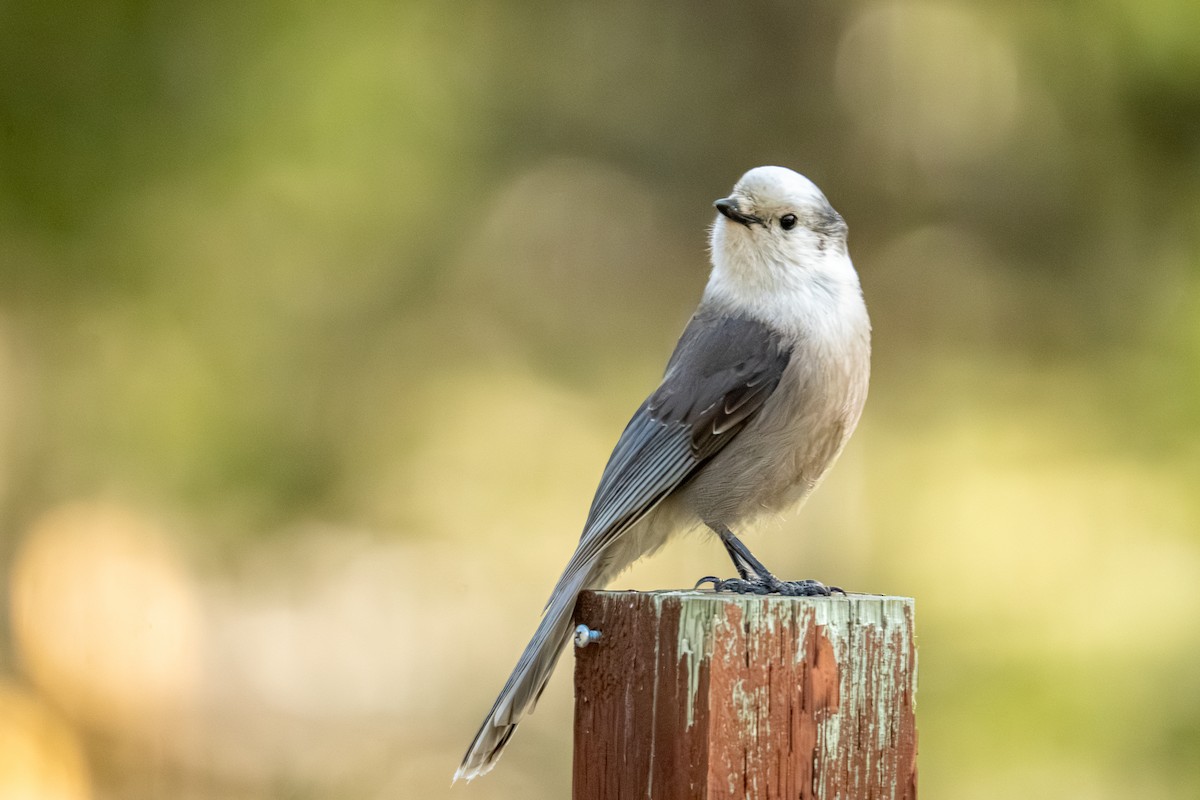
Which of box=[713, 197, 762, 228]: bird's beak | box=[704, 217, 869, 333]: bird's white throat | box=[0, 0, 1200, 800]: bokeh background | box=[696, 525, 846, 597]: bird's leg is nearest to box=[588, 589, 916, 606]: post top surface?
box=[696, 525, 846, 597]: bird's leg

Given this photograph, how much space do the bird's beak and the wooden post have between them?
1441 millimetres

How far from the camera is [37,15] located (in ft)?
17.9

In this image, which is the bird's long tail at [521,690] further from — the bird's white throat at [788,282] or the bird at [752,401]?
the bird's white throat at [788,282]

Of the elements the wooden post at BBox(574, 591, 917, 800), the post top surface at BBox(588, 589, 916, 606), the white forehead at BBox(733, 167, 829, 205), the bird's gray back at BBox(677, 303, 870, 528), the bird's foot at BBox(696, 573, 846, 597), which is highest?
the white forehead at BBox(733, 167, 829, 205)

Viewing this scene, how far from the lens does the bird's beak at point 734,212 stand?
340cm

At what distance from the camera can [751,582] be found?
301 cm

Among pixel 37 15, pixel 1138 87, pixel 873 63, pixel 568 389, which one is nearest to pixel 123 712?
pixel 568 389

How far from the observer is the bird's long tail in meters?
2.72

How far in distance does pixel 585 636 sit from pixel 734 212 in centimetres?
148

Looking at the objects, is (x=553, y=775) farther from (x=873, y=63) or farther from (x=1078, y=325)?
(x=873, y=63)

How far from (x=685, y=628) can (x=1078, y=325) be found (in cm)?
479

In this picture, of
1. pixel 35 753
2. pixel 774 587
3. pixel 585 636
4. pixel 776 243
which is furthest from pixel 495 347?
pixel 585 636

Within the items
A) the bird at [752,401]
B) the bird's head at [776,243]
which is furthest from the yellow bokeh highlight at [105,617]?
the bird's head at [776,243]

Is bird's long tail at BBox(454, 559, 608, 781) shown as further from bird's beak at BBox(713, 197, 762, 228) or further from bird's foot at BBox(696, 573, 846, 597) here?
bird's beak at BBox(713, 197, 762, 228)
